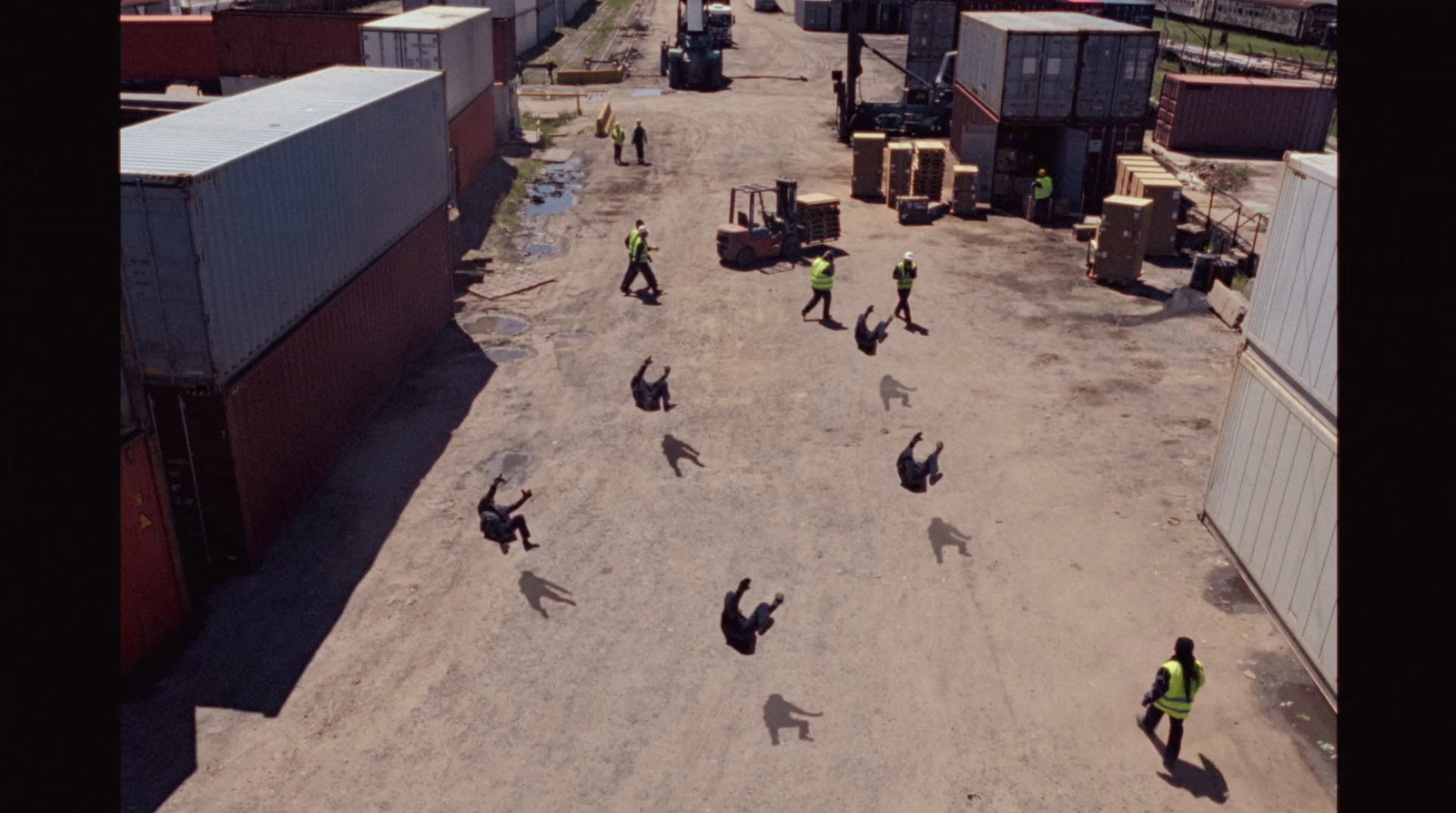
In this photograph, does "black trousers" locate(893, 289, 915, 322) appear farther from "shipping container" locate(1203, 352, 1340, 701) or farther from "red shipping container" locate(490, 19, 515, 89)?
"red shipping container" locate(490, 19, 515, 89)

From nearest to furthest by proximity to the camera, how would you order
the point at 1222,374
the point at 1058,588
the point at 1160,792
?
the point at 1160,792 → the point at 1058,588 → the point at 1222,374

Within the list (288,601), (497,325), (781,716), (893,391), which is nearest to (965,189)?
(893,391)

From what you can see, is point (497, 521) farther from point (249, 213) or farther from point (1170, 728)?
point (1170, 728)

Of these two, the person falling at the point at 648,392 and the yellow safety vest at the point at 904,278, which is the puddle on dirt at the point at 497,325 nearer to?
the person falling at the point at 648,392

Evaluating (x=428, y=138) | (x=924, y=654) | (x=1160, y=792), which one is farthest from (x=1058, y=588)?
(x=428, y=138)

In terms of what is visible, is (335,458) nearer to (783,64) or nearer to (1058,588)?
(1058,588)
